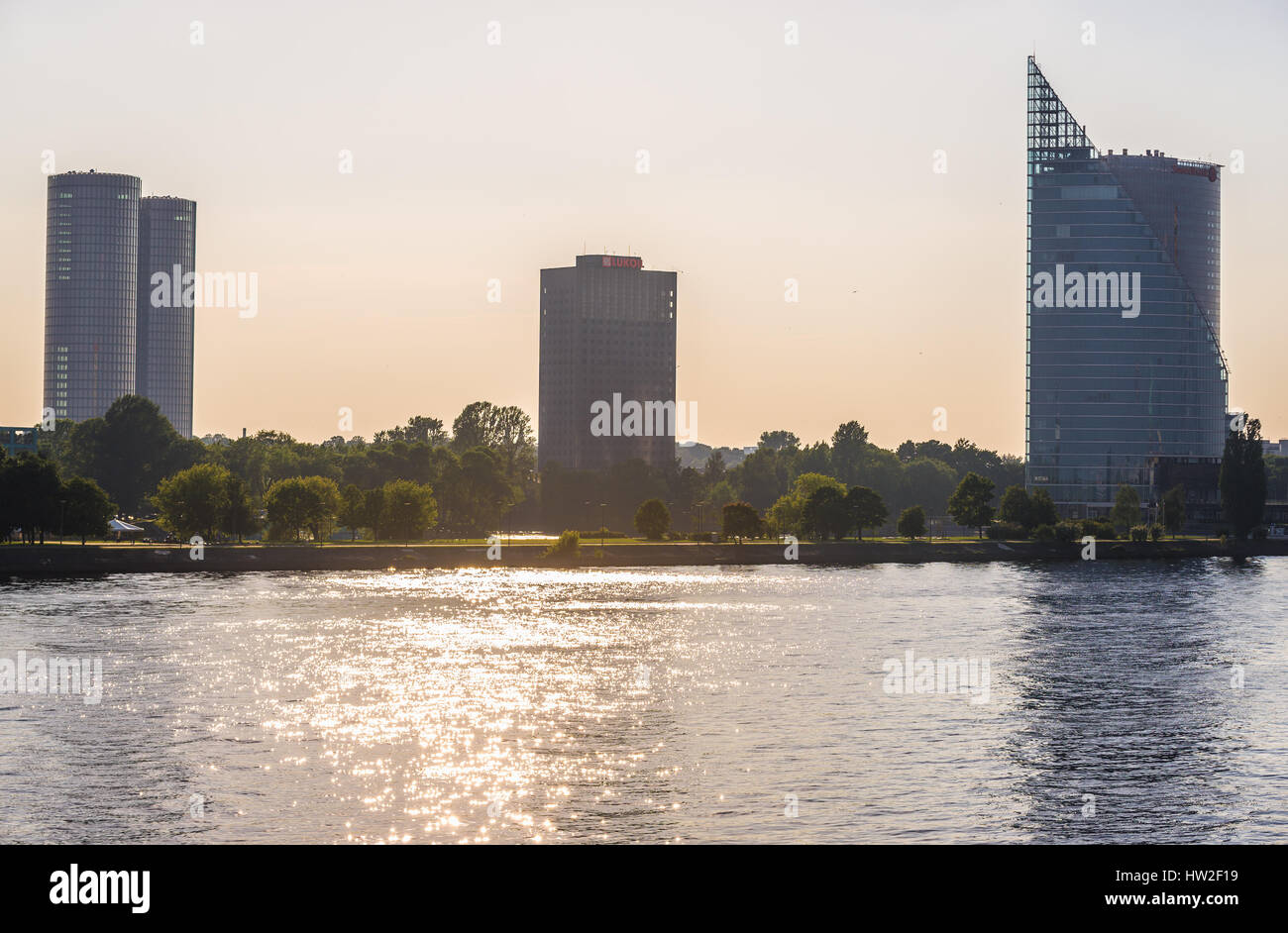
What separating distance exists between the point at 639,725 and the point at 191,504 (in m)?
143

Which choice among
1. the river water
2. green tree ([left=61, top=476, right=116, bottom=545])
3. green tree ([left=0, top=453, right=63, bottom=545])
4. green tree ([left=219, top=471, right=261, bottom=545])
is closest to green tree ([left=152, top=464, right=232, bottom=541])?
green tree ([left=219, top=471, right=261, bottom=545])

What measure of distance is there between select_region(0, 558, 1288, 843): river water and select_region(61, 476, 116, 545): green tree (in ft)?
187

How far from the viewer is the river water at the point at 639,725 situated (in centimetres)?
3909

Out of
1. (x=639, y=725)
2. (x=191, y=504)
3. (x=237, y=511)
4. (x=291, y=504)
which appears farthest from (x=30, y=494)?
(x=639, y=725)

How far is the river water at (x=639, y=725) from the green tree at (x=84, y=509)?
56982 mm

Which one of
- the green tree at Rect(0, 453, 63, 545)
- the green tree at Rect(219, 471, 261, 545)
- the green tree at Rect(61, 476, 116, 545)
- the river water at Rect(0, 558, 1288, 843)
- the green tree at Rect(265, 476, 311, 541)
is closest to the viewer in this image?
the river water at Rect(0, 558, 1288, 843)

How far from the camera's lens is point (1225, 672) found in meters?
77.2

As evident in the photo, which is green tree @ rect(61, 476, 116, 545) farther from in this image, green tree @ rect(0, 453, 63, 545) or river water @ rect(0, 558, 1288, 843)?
river water @ rect(0, 558, 1288, 843)

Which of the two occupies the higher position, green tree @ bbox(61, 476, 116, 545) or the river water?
green tree @ bbox(61, 476, 116, 545)

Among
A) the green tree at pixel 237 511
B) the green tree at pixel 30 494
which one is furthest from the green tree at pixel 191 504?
the green tree at pixel 30 494

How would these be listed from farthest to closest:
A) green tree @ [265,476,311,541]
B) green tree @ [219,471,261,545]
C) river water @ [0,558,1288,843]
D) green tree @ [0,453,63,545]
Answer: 1. green tree @ [265,476,311,541]
2. green tree @ [219,471,261,545]
3. green tree @ [0,453,63,545]
4. river water @ [0,558,1288,843]

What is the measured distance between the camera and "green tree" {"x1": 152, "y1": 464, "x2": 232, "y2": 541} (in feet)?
607

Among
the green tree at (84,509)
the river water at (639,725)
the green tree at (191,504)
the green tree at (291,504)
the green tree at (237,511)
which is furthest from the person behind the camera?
the green tree at (291,504)

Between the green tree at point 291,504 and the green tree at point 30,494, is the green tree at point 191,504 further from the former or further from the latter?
the green tree at point 30,494
